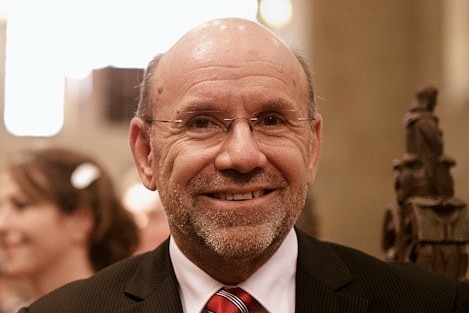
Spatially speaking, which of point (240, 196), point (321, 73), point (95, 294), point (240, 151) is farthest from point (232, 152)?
point (321, 73)

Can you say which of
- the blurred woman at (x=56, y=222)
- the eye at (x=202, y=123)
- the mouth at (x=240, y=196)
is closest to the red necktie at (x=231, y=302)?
the mouth at (x=240, y=196)

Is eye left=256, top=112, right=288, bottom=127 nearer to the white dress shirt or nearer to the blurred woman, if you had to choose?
the white dress shirt

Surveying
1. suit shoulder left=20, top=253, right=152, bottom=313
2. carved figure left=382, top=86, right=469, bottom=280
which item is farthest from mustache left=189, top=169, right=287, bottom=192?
carved figure left=382, top=86, right=469, bottom=280

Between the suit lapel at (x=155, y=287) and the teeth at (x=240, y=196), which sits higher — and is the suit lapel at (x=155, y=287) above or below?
below

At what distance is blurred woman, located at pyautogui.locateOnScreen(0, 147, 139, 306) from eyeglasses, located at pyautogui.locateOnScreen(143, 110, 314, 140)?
2.21 m

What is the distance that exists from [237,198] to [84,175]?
8.13 feet

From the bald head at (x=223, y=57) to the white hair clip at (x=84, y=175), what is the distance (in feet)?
6.70

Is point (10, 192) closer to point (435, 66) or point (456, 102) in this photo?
point (456, 102)

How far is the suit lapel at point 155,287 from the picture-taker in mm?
3016

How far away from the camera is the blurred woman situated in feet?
16.3

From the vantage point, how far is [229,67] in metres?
2.93

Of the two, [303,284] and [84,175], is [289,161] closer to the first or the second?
[303,284]

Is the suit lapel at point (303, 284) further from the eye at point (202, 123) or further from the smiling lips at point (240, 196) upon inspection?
the eye at point (202, 123)

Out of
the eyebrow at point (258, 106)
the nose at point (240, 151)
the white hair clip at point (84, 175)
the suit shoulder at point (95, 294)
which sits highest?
the eyebrow at point (258, 106)
